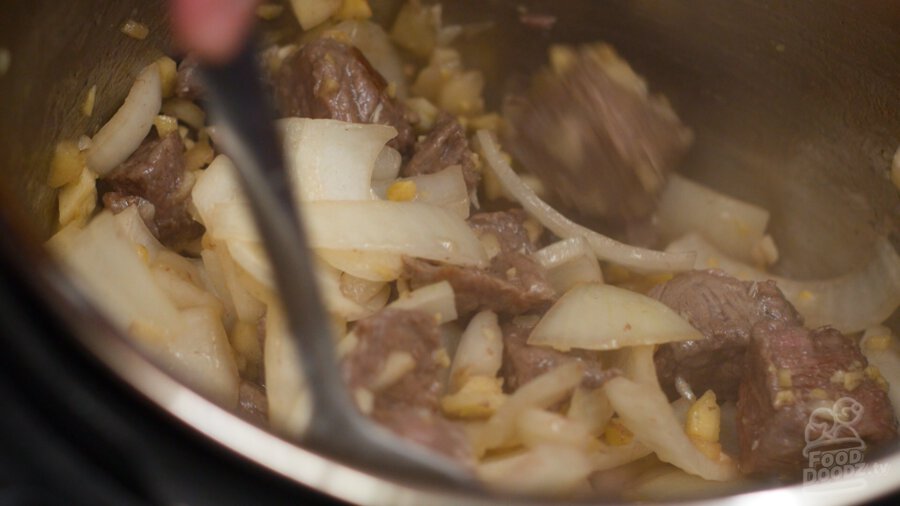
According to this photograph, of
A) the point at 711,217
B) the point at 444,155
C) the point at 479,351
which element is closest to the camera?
the point at 479,351

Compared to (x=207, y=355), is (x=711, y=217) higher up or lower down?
lower down

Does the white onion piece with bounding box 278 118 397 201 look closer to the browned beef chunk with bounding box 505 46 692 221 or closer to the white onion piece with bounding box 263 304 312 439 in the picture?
the white onion piece with bounding box 263 304 312 439

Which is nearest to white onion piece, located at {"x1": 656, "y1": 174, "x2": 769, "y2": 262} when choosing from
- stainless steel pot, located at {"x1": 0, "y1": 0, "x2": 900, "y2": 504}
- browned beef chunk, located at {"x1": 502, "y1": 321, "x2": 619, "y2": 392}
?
stainless steel pot, located at {"x1": 0, "y1": 0, "x2": 900, "y2": 504}

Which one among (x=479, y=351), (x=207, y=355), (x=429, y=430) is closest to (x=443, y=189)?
(x=479, y=351)

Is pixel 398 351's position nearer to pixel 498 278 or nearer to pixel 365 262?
pixel 365 262

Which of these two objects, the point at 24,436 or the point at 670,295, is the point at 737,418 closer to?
the point at 670,295

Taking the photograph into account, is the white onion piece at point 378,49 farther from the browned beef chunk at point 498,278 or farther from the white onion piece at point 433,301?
the white onion piece at point 433,301

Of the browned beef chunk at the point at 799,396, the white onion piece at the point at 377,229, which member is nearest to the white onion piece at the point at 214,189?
the white onion piece at the point at 377,229
